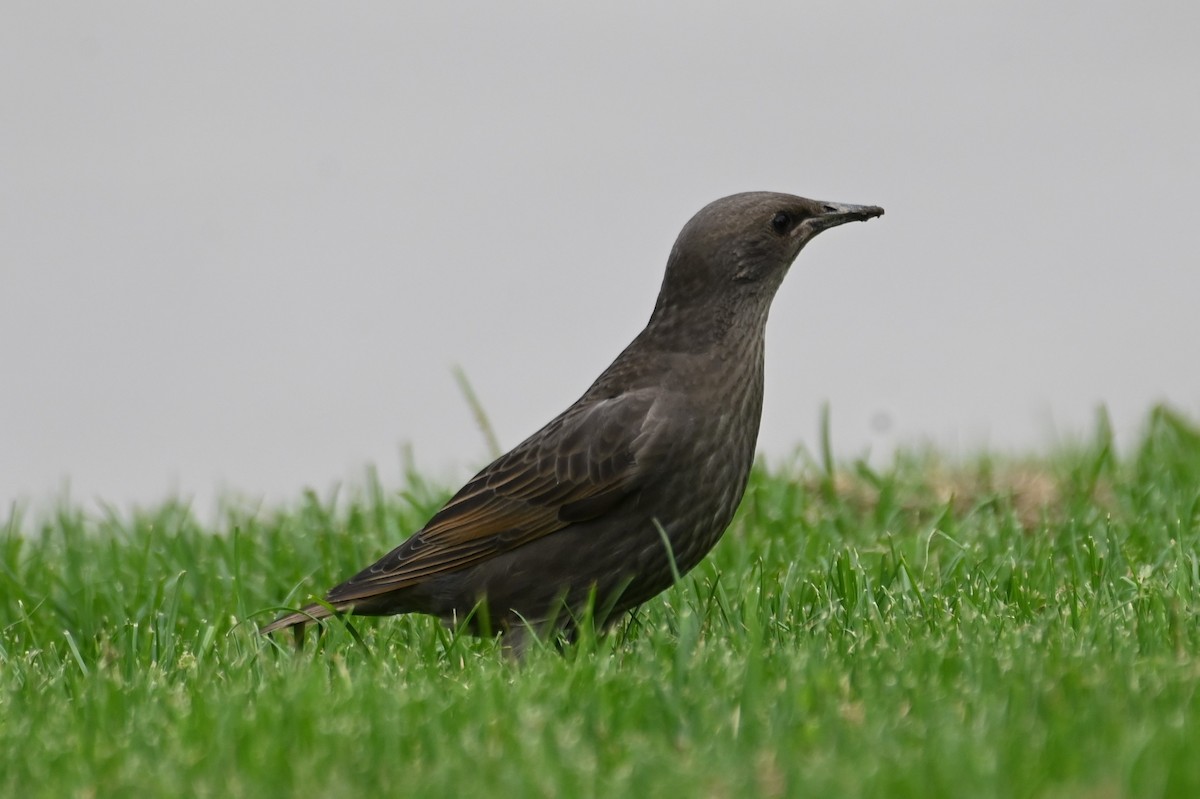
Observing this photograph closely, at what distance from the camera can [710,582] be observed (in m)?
6.77

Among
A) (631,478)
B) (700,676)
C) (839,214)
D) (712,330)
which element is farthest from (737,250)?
(700,676)

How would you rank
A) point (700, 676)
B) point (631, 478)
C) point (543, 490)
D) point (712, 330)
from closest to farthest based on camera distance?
1. point (700, 676)
2. point (631, 478)
3. point (543, 490)
4. point (712, 330)

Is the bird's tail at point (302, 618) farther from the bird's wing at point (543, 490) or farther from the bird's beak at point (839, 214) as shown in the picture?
the bird's beak at point (839, 214)

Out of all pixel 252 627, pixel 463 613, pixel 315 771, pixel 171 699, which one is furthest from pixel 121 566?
pixel 315 771

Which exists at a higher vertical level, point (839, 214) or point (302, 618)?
point (839, 214)

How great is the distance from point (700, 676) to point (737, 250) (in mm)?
2027

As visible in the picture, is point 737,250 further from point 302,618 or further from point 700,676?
point 302,618

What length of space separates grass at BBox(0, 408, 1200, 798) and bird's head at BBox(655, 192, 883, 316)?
1.10m

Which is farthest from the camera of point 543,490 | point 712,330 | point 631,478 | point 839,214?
point 839,214

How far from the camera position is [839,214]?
645cm

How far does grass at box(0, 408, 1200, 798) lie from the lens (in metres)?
3.84

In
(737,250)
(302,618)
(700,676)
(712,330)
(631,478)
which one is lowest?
(700,676)

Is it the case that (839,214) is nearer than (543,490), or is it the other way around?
(543,490)

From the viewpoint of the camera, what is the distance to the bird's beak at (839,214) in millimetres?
6395
